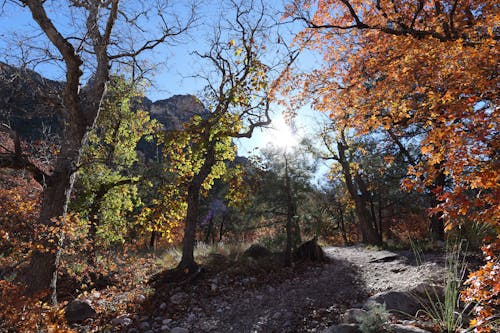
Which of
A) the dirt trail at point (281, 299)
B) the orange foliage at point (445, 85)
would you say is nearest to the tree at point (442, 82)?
the orange foliage at point (445, 85)

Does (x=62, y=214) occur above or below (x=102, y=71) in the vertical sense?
below

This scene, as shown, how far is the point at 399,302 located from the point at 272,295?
9.42 feet

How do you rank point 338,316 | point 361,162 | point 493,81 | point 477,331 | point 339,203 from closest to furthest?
1. point 477,331
2. point 493,81
3. point 338,316
4. point 361,162
5. point 339,203

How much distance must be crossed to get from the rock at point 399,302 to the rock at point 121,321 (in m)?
4.26

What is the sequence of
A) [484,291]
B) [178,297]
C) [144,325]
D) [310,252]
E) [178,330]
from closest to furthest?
[484,291]
[178,330]
[144,325]
[178,297]
[310,252]

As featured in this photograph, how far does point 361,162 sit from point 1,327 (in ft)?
44.0

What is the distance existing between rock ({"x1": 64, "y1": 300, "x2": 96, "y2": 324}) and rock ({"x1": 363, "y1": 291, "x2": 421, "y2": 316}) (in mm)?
5329

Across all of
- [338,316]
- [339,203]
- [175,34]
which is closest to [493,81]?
[338,316]

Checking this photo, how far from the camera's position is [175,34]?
6973mm

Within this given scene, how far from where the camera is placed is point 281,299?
6.30m

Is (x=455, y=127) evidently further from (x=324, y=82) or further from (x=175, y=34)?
(x=175, y=34)

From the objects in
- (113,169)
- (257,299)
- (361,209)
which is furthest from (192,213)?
(361,209)

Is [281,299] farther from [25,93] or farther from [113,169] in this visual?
[113,169]

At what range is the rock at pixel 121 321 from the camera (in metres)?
5.54
